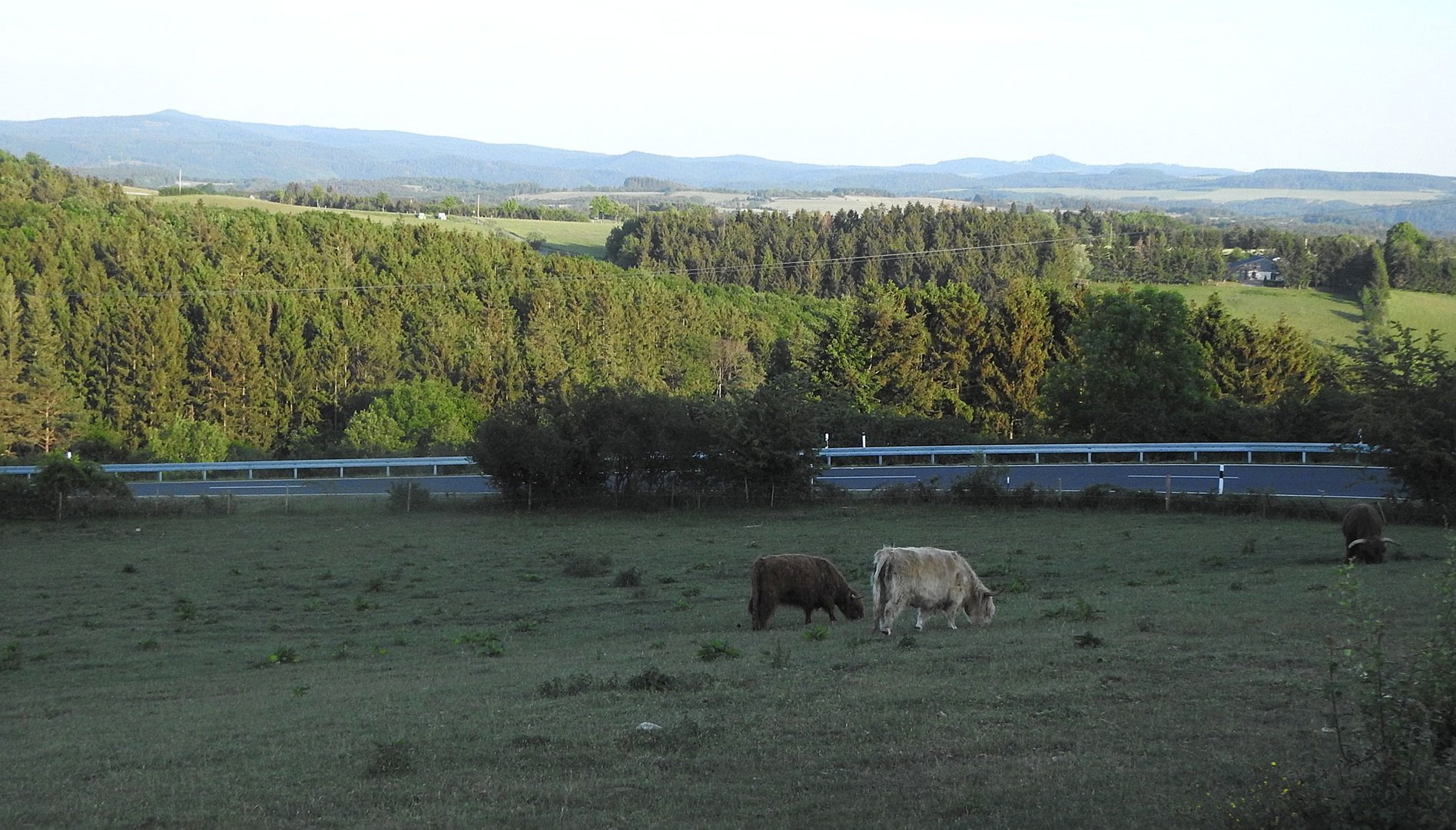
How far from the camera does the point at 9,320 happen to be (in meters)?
77.3

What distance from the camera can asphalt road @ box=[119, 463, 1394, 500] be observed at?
38.0 meters

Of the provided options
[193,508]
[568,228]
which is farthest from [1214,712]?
[568,228]

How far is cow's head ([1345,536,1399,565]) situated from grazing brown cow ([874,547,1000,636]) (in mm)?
8758

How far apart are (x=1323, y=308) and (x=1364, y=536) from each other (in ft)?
290

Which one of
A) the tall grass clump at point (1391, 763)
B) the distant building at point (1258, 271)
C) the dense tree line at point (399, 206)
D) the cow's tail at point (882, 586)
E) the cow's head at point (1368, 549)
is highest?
the dense tree line at point (399, 206)

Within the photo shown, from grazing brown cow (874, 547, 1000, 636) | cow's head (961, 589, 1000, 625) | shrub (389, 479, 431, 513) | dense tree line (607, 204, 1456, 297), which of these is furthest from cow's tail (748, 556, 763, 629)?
dense tree line (607, 204, 1456, 297)

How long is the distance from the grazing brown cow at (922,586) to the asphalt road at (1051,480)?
66.0 ft

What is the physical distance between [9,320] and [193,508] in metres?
48.2

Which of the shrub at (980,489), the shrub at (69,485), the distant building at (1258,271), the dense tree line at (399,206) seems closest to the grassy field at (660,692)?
the shrub at (980,489)

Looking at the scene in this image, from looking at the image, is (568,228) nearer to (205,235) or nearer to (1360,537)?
(205,235)

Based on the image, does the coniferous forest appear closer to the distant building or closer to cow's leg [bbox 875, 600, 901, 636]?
the distant building

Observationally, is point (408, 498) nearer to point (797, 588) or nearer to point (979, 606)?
point (797, 588)

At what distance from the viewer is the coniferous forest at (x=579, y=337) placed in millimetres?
53469

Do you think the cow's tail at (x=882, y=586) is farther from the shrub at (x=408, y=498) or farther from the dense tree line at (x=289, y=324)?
the dense tree line at (x=289, y=324)
